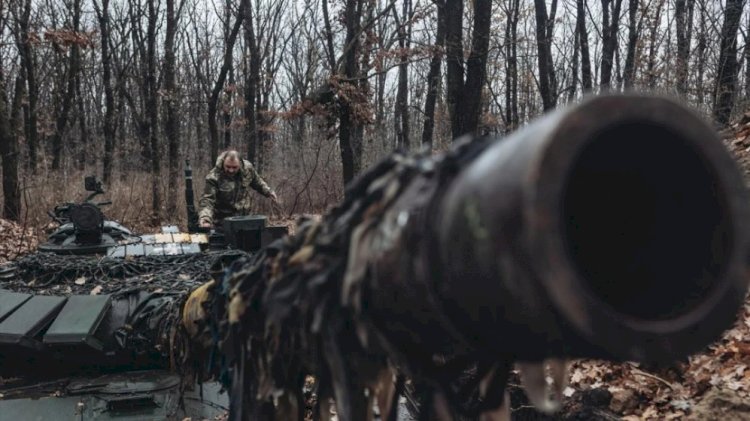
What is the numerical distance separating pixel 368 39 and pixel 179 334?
1524 centimetres

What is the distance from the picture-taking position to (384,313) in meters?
1.27

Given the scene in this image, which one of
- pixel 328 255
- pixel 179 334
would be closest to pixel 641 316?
pixel 328 255

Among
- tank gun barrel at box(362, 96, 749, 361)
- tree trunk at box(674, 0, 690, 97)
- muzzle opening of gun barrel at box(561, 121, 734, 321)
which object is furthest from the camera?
tree trunk at box(674, 0, 690, 97)

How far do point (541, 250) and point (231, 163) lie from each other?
25.6ft

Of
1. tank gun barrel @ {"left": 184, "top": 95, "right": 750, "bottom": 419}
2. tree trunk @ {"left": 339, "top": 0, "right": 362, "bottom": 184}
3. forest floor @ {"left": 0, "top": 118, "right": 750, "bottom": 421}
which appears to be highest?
tree trunk @ {"left": 339, "top": 0, "right": 362, "bottom": 184}

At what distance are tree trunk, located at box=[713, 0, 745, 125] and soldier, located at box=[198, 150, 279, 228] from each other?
8.16 meters

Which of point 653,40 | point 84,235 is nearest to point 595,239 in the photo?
point 84,235

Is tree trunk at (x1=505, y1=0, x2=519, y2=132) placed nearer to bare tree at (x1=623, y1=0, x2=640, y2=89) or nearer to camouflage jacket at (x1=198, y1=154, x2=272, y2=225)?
bare tree at (x1=623, y1=0, x2=640, y2=89)

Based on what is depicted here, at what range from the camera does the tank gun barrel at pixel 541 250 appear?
931mm

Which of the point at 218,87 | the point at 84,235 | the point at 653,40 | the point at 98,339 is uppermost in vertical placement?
the point at 653,40

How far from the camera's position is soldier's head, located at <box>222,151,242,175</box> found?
8430mm

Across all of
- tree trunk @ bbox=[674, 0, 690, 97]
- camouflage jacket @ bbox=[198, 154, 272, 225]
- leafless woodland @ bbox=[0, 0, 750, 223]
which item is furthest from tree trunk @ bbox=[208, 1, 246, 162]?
camouflage jacket @ bbox=[198, 154, 272, 225]

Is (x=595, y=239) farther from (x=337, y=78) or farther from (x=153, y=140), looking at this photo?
(x=153, y=140)

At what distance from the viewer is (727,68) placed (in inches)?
529
